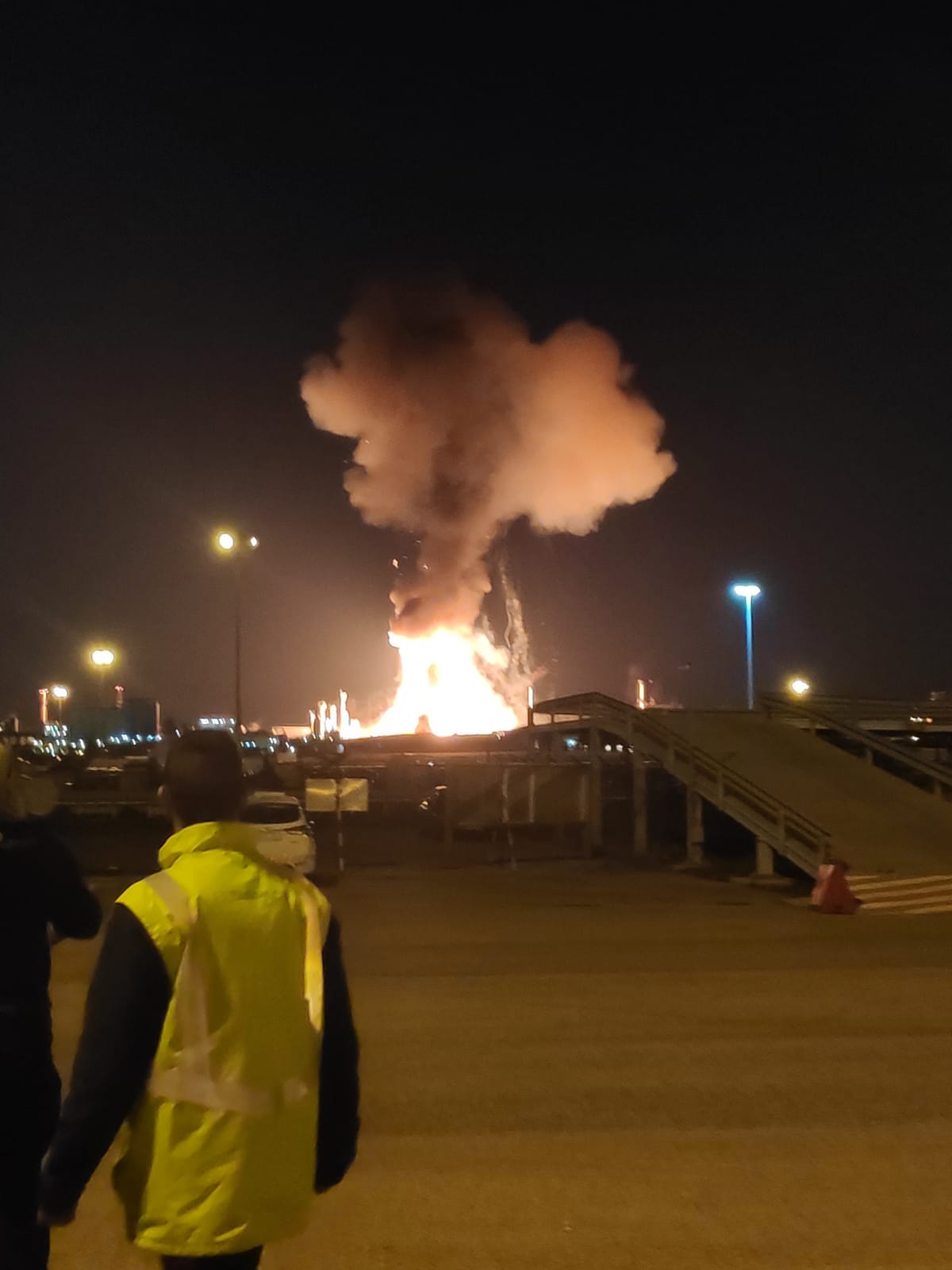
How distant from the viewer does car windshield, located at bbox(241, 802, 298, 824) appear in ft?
63.2

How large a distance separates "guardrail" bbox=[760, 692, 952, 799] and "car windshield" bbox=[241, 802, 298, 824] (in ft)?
44.0

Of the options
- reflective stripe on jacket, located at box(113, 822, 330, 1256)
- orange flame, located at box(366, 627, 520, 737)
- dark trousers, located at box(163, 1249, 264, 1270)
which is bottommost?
dark trousers, located at box(163, 1249, 264, 1270)

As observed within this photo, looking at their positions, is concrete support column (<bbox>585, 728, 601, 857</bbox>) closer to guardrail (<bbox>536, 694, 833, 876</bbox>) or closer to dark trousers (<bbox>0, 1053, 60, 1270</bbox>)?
guardrail (<bbox>536, 694, 833, 876</bbox>)

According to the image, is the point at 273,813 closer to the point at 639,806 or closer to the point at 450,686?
the point at 639,806

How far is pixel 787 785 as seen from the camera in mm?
23953

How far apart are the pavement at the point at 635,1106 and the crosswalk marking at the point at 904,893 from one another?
2860 millimetres

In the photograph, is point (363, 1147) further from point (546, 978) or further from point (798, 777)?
point (798, 777)

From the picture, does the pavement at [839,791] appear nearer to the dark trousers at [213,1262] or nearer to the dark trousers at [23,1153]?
the dark trousers at [23,1153]

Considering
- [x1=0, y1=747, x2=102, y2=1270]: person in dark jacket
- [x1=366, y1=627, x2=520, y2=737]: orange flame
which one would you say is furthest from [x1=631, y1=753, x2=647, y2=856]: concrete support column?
[x1=366, y1=627, x2=520, y2=737]: orange flame

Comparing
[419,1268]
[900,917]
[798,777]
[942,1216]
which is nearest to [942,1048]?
[942,1216]

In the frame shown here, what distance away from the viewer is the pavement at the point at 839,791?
67.2ft

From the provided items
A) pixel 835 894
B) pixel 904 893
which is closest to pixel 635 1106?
pixel 835 894

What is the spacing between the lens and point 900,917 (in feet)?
55.9

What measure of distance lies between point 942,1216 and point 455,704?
50554 millimetres
